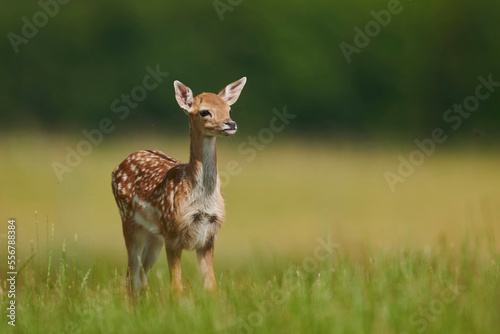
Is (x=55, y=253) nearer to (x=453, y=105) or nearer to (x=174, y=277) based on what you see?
(x=174, y=277)

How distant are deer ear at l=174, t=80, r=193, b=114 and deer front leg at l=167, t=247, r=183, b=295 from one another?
1037 millimetres

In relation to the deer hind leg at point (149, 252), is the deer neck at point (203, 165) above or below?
above

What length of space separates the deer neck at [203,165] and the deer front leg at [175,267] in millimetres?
475

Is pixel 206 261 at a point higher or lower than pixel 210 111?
lower

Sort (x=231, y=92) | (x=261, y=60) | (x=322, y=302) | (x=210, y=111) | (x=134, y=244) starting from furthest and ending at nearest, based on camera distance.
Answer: (x=261, y=60), (x=134, y=244), (x=231, y=92), (x=210, y=111), (x=322, y=302)

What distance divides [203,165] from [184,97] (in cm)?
52

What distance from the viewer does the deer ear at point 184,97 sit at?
6414 millimetres

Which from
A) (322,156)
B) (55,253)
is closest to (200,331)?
(55,253)

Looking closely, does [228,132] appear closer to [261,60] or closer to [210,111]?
[210,111]

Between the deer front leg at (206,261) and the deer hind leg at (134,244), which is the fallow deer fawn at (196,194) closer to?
the deer front leg at (206,261)

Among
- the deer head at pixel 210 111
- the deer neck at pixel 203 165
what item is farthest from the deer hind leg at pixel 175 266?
the deer head at pixel 210 111

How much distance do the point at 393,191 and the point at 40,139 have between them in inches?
224

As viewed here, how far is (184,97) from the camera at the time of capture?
21.2ft

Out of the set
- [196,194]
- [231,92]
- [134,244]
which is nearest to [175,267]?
[196,194]
